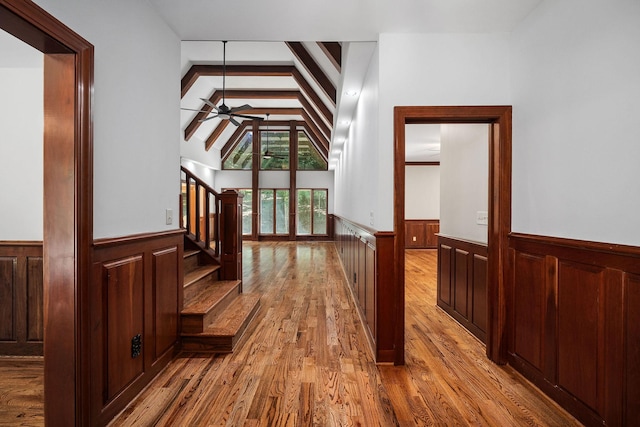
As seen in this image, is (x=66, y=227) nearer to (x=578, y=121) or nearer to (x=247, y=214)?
(x=578, y=121)

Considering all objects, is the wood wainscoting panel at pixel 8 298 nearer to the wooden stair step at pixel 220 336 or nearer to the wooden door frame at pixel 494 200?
the wooden stair step at pixel 220 336

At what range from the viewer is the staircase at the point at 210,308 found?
9.32 ft

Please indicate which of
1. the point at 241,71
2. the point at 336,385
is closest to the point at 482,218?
the point at 336,385

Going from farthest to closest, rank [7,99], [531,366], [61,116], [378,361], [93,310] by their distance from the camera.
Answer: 1. [7,99]
2. [378,361]
3. [531,366]
4. [93,310]
5. [61,116]

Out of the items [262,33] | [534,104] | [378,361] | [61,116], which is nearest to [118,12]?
[61,116]

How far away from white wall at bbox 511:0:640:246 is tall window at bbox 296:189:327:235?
10.4 meters

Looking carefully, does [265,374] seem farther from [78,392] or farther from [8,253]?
[8,253]

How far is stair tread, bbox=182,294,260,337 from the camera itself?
2.88 m

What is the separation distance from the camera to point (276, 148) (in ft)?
42.4

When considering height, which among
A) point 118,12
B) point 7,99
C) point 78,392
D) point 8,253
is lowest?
point 78,392

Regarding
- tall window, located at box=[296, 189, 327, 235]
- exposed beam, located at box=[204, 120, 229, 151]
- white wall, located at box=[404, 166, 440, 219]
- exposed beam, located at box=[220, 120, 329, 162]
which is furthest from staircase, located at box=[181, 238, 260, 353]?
exposed beam, located at box=[220, 120, 329, 162]

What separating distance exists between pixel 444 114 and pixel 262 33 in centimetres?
162

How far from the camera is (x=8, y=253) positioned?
279cm

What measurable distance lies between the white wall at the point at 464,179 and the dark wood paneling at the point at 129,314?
Answer: 279 centimetres
